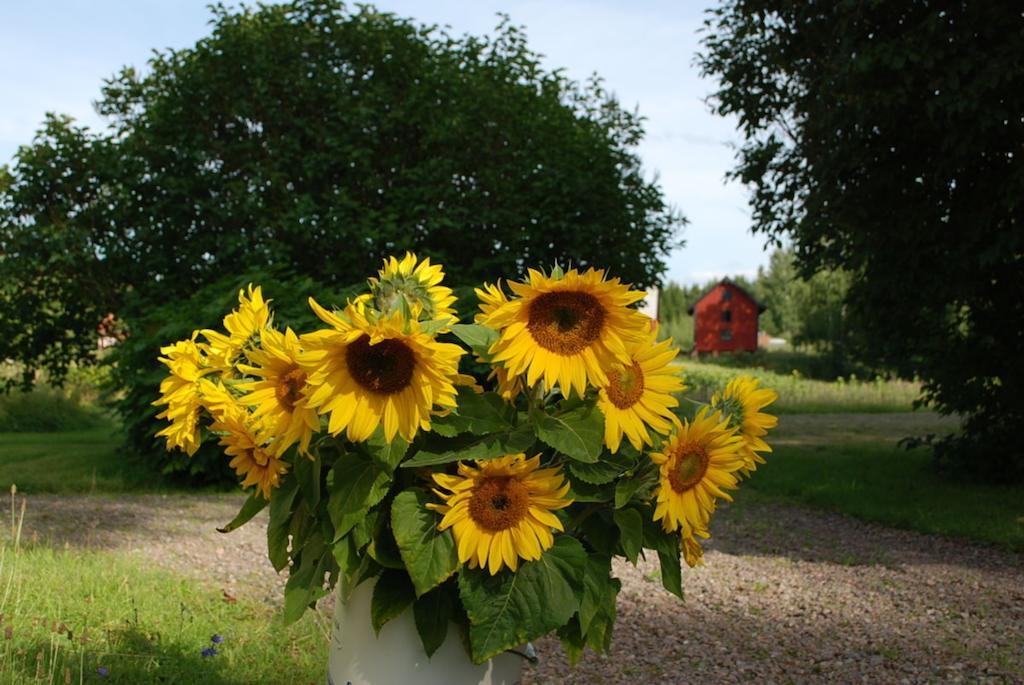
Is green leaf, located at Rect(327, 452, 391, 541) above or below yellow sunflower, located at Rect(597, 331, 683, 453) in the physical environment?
below

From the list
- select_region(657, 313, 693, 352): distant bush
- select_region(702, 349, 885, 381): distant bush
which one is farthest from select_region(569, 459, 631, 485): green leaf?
select_region(657, 313, 693, 352): distant bush

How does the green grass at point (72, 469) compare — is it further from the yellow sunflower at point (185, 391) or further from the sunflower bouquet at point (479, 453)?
the sunflower bouquet at point (479, 453)

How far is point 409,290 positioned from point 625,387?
0.48 meters

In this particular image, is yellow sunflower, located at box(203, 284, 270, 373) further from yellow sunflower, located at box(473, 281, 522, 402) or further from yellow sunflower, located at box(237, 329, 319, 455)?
yellow sunflower, located at box(473, 281, 522, 402)

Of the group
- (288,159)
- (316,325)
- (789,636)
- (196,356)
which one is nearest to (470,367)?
(316,325)

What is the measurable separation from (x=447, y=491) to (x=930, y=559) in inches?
194

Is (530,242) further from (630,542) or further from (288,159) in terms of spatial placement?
(630,542)

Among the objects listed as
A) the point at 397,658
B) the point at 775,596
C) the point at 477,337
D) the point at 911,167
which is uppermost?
the point at 911,167

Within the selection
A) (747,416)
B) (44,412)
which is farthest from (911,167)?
(44,412)

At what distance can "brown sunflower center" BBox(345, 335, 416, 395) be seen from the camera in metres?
1.78

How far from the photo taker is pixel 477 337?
1.97 metres

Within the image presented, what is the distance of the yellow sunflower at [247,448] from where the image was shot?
201cm

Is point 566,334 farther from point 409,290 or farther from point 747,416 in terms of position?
point 747,416

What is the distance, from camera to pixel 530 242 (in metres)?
10.2
